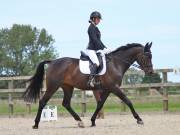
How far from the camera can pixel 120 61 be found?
44.4 feet

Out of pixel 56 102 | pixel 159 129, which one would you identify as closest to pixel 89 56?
pixel 159 129

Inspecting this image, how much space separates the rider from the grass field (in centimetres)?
672

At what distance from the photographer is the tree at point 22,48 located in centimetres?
7762

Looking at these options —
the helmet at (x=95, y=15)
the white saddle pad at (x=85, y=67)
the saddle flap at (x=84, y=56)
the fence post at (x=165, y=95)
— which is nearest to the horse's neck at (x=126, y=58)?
the white saddle pad at (x=85, y=67)

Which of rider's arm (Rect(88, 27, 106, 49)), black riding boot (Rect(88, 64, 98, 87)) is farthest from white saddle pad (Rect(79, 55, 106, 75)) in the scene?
rider's arm (Rect(88, 27, 106, 49))

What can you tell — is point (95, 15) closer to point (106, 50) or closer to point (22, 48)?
point (106, 50)

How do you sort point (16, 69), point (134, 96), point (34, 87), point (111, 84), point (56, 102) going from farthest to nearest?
point (16, 69) → point (56, 102) → point (134, 96) → point (34, 87) → point (111, 84)

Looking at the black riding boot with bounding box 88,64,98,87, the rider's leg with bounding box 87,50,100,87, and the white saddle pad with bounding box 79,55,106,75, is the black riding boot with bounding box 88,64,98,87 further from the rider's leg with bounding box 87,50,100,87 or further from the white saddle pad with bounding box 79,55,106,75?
the white saddle pad with bounding box 79,55,106,75

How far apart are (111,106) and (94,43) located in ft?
45.1

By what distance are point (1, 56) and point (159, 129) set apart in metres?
68.4

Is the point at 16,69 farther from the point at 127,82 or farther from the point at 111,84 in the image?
the point at 111,84

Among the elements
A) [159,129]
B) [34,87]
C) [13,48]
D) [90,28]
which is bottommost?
[159,129]

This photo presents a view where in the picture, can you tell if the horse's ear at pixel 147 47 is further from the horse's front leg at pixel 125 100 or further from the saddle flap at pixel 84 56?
the saddle flap at pixel 84 56

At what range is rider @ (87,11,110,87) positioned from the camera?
1315cm
